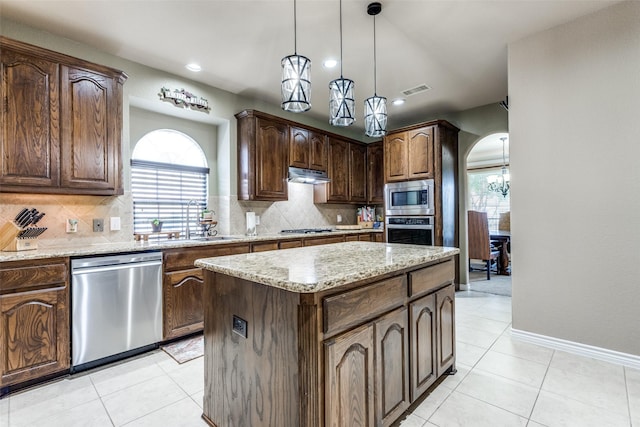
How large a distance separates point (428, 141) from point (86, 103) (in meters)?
3.93

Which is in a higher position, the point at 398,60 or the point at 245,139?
the point at 398,60

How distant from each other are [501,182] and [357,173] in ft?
13.0

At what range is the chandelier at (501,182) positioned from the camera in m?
6.97

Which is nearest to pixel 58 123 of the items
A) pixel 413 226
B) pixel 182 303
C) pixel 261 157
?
pixel 182 303

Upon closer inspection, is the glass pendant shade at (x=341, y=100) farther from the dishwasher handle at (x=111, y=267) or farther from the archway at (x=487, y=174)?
the archway at (x=487, y=174)

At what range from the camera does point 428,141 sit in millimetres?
4305

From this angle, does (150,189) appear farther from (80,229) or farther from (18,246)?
(18,246)

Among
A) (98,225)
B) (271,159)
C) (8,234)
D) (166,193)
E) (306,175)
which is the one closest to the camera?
(8,234)

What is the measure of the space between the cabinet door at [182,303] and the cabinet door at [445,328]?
1975 millimetres

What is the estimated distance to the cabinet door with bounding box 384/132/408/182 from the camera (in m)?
4.55

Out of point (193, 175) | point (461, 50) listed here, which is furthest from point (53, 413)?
point (461, 50)

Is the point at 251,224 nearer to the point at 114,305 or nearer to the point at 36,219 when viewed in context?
the point at 114,305

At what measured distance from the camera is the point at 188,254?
9.23 ft

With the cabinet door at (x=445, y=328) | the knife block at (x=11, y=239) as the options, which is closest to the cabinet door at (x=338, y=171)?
the cabinet door at (x=445, y=328)
